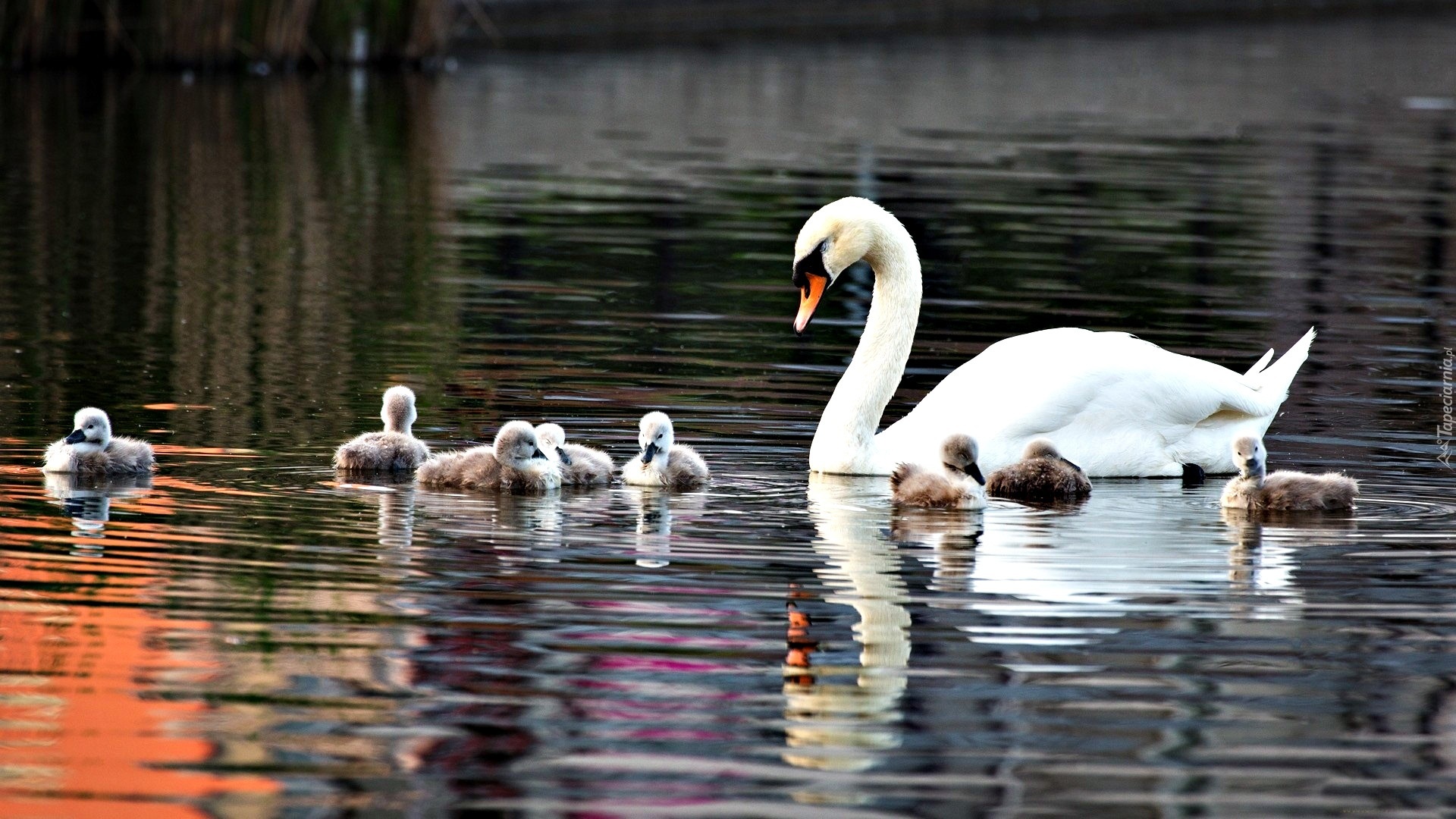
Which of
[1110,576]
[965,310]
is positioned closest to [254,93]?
[965,310]

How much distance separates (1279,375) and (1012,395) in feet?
5.28

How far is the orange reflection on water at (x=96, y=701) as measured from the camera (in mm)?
5672

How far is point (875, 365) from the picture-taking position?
35.2 ft

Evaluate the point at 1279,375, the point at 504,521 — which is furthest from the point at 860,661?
the point at 1279,375

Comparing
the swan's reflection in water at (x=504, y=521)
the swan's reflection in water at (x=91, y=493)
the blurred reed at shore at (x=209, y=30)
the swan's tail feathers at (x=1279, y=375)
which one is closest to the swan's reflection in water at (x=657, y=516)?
the swan's reflection in water at (x=504, y=521)

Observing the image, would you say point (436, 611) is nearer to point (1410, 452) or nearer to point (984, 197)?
point (1410, 452)

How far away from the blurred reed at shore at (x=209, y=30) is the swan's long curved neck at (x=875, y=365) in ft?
77.7

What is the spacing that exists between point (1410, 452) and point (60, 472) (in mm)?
5716

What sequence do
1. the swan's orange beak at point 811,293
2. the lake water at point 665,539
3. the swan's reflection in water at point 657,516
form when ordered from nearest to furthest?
the lake water at point 665,539, the swan's reflection in water at point 657,516, the swan's orange beak at point 811,293

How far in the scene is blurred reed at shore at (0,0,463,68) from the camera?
33.1 m

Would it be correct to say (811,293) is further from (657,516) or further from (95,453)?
(95,453)

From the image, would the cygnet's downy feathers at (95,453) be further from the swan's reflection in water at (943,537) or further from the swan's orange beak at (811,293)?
the swan's reflection in water at (943,537)

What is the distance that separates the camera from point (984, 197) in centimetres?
2359

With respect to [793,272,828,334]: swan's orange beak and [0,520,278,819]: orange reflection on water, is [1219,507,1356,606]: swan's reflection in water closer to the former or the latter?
[793,272,828,334]: swan's orange beak
